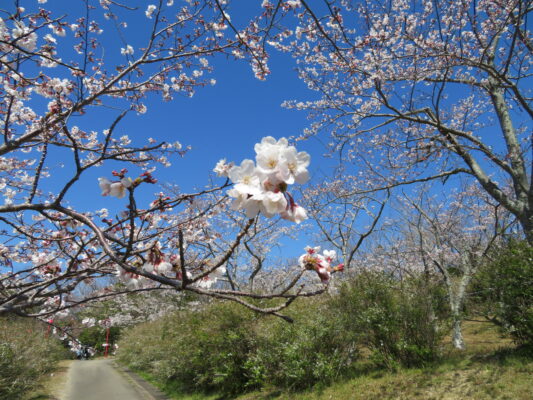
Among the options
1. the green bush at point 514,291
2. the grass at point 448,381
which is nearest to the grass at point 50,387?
the grass at point 448,381

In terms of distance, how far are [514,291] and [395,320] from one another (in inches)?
84.4

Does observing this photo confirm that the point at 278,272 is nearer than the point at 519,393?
No

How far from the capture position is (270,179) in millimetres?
952

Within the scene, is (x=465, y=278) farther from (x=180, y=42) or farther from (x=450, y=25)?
(x=180, y=42)

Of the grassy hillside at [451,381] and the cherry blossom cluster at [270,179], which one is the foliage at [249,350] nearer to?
the grassy hillside at [451,381]

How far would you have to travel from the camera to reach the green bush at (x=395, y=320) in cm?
643

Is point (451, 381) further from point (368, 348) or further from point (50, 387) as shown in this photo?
point (50, 387)

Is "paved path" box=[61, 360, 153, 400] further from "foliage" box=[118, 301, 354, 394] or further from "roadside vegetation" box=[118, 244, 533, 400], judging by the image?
"roadside vegetation" box=[118, 244, 533, 400]

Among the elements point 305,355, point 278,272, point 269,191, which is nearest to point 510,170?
point 305,355

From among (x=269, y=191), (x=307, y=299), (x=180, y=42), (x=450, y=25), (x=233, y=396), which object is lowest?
(x=233, y=396)

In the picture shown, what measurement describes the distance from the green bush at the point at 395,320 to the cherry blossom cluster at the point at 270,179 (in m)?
6.50

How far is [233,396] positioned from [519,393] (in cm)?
591

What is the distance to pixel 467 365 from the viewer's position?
19.6ft

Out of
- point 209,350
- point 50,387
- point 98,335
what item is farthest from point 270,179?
point 98,335
